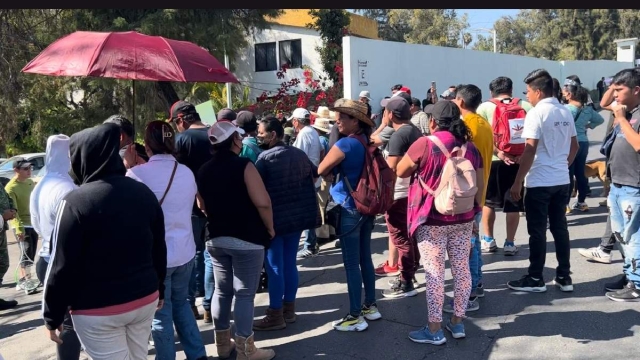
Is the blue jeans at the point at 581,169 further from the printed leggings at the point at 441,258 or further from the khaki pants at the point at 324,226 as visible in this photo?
the printed leggings at the point at 441,258

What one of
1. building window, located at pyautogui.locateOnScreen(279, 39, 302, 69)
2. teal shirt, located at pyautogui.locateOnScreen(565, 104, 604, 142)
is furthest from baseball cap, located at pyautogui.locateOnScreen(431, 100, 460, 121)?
building window, located at pyautogui.locateOnScreen(279, 39, 302, 69)

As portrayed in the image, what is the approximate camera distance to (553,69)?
1022 inches

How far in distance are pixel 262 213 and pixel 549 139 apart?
2.64 meters

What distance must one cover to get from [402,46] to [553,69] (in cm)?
1505

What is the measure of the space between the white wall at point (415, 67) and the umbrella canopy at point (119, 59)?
7329mm

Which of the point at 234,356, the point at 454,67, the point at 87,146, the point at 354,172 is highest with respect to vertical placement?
the point at 454,67

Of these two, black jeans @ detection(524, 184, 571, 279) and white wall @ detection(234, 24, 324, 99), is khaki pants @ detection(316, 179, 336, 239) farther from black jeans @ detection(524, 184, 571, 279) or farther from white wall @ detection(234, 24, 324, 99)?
white wall @ detection(234, 24, 324, 99)

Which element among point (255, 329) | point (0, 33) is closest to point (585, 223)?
point (255, 329)

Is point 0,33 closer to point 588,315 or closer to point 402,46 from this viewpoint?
point 402,46

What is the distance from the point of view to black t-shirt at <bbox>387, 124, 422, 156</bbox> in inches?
193

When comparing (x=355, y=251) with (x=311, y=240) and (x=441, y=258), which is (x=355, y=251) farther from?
(x=311, y=240)

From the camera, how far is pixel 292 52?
25.6 metres

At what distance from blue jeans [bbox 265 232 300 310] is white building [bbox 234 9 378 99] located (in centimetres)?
2004

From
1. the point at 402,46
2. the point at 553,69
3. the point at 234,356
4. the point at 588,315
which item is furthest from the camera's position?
the point at 553,69
